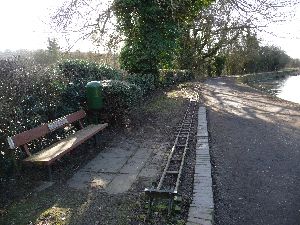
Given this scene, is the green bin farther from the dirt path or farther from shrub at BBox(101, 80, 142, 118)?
the dirt path

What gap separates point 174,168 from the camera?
6.72 metres

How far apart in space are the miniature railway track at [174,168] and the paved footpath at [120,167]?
0.29 m

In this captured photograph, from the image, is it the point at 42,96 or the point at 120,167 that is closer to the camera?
the point at 120,167

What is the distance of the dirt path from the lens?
4963mm

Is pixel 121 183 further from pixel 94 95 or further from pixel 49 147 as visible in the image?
pixel 94 95

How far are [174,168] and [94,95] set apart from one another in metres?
3.63

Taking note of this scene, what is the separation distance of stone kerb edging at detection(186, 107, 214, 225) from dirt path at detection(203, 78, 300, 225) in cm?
14

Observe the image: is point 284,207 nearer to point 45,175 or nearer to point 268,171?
point 268,171

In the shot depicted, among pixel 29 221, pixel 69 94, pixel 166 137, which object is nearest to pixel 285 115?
pixel 166 137

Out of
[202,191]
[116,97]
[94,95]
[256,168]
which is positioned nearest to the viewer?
[202,191]

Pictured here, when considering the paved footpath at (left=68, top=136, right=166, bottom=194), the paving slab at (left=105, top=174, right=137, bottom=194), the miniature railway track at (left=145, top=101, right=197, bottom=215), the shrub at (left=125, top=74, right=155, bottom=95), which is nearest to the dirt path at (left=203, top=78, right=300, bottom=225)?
the miniature railway track at (left=145, top=101, right=197, bottom=215)

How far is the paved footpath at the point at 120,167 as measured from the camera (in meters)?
6.03

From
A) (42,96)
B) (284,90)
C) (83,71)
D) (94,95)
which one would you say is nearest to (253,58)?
(284,90)

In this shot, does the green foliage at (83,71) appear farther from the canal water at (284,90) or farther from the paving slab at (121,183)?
the canal water at (284,90)
